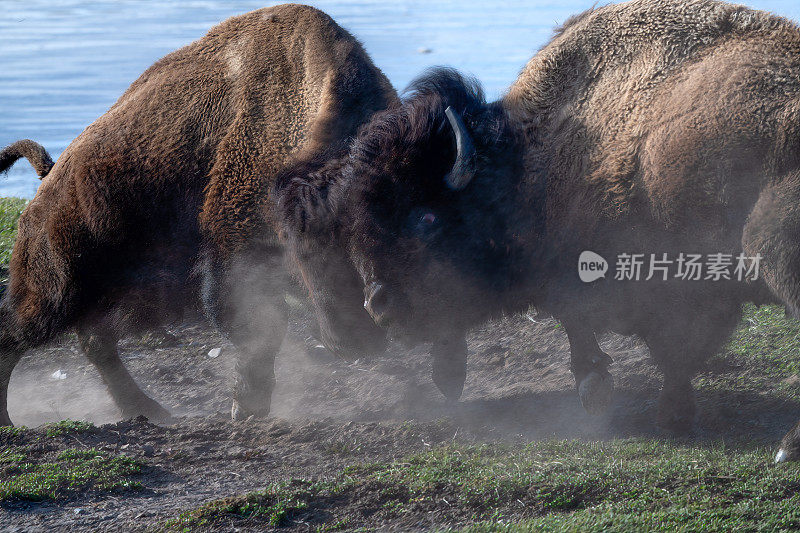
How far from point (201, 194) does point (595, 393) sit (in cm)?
234

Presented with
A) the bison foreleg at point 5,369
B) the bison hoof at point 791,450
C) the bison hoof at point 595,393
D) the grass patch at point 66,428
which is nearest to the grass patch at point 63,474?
the grass patch at point 66,428

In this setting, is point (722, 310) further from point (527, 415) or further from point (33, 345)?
point (33, 345)

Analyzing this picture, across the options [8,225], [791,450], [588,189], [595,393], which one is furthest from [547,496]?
[8,225]

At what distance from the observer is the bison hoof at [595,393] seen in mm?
4047

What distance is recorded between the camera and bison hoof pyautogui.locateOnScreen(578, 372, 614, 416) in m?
4.05

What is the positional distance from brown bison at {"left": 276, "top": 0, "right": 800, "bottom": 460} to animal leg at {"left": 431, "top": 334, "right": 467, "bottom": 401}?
0.44 metres

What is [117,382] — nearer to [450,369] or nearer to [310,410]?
[310,410]

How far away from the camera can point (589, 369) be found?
421 centimetres

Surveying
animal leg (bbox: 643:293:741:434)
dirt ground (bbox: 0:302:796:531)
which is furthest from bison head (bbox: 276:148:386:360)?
animal leg (bbox: 643:293:741:434)

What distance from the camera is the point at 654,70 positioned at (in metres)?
3.68

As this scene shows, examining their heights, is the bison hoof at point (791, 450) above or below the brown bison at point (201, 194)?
below

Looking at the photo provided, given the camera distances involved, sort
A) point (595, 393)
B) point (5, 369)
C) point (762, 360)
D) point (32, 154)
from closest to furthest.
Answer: point (595, 393)
point (762, 360)
point (5, 369)
point (32, 154)

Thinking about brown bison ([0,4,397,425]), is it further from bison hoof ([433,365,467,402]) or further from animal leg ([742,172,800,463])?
animal leg ([742,172,800,463])

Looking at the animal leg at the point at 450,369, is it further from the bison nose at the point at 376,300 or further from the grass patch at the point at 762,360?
the grass patch at the point at 762,360
